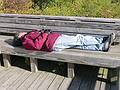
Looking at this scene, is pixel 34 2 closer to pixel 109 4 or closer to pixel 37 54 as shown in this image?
pixel 109 4

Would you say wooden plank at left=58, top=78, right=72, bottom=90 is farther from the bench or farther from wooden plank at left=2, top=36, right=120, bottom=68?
wooden plank at left=2, top=36, right=120, bottom=68

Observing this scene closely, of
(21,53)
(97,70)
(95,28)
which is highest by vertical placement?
(95,28)

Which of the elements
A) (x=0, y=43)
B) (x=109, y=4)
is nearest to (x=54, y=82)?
(x=0, y=43)

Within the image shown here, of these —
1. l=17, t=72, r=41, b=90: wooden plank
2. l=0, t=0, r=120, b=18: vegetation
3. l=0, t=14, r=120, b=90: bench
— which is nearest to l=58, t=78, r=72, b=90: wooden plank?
l=0, t=14, r=120, b=90: bench

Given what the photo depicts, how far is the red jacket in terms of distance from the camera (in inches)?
174

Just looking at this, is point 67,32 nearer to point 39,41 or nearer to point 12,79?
point 39,41

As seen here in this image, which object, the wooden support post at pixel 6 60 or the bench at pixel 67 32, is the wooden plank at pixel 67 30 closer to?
the bench at pixel 67 32

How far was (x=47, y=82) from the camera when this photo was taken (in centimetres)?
453

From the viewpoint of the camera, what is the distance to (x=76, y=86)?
436 centimetres

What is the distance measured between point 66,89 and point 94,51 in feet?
2.59

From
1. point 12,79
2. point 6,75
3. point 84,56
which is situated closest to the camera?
point 84,56

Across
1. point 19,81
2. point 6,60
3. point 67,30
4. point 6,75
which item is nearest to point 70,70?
point 19,81

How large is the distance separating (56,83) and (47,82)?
17cm

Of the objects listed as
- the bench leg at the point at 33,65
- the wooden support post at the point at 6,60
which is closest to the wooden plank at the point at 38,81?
the bench leg at the point at 33,65
